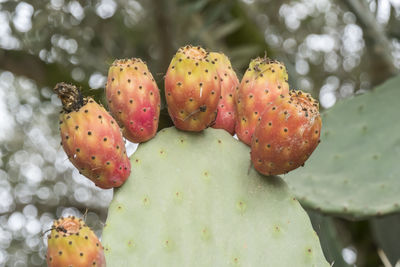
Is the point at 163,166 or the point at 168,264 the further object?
the point at 163,166

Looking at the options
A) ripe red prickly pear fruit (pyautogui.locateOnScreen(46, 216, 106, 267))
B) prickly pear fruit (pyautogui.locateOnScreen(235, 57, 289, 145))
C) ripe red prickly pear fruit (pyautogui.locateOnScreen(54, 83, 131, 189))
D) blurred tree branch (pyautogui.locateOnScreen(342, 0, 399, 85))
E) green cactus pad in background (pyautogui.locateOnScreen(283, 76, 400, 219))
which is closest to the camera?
ripe red prickly pear fruit (pyautogui.locateOnScreen(46, 216, 106, 267))

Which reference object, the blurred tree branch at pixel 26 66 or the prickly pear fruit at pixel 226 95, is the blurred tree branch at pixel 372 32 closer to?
the blurred tree branch at pixel 26 66

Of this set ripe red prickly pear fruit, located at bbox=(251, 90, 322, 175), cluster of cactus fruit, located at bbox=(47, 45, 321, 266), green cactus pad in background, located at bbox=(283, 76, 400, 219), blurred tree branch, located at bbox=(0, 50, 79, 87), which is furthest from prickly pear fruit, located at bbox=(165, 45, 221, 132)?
blurred tree branch, located at bbox=(0, 50, 79, 87)

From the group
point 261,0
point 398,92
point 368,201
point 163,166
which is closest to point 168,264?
point 163,166

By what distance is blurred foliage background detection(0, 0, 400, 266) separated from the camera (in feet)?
9.62

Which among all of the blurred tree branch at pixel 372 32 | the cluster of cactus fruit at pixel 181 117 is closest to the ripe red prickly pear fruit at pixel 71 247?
the cluster of cactus fruit at pixel 181 117

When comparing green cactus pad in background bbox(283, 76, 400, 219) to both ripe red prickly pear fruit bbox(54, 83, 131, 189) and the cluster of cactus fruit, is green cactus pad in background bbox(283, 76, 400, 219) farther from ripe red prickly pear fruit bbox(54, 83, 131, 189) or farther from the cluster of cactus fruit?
ripe red prickly pear fruit bbox(54, 83, 131, 189)

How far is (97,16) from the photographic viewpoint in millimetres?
3332

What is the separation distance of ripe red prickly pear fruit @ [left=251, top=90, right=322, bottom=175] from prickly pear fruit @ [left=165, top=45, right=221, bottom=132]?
0.11 m

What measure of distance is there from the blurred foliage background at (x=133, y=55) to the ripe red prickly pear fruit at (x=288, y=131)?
286 mm

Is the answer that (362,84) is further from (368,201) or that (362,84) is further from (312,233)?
(312,233)

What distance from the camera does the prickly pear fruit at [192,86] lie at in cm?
109

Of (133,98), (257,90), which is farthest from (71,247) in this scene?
(257,90)

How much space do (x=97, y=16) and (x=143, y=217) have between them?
2.45 meters
